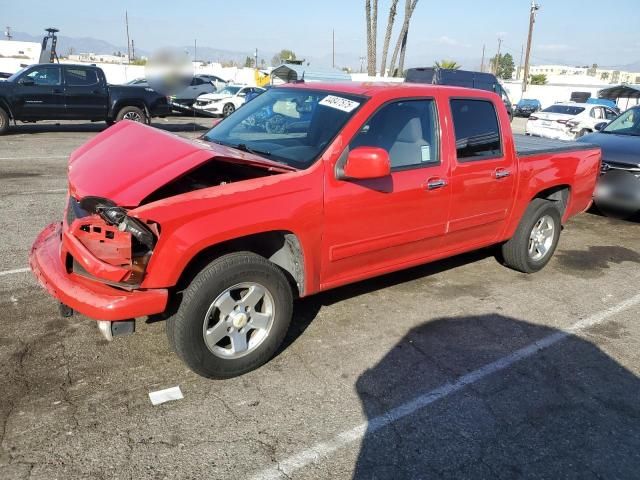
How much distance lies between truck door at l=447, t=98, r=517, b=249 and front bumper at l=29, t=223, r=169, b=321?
2.50 metres

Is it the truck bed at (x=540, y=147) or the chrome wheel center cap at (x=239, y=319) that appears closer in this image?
the chrome wheel center cap at (x=239, y=319)

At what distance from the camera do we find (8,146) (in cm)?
1231

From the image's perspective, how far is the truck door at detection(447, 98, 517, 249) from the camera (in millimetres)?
4344

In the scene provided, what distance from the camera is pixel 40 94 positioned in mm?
14289

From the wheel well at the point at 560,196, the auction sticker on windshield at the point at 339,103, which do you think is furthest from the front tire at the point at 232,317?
the wheel well at the point at 560,196

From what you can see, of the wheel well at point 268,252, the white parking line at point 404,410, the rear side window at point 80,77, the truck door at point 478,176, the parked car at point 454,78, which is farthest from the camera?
the parked car at point 454,78

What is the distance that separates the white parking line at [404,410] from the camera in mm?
2650

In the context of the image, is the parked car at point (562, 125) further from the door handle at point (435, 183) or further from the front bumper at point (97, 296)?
the front bumper at point (97, 296)

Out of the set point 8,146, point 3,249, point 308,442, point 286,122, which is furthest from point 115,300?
point 8,146

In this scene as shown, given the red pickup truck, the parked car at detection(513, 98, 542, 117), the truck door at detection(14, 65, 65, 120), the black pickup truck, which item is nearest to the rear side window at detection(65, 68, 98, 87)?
the black pickup truck

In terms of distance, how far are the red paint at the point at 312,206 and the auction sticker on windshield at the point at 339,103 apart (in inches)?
3.6

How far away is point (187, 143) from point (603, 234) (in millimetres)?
6132

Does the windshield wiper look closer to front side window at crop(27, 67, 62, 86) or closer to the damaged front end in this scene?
the damaged front end

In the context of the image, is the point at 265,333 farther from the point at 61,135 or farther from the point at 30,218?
the point at 61,135
